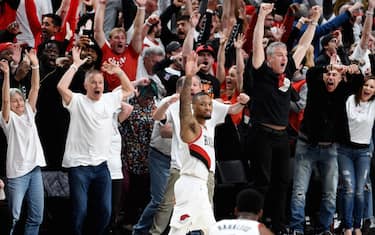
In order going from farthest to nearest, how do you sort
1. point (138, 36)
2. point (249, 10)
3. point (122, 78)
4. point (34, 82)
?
point (249, 10) → point (138, 36) → point (122, 78) → point (34, 82)

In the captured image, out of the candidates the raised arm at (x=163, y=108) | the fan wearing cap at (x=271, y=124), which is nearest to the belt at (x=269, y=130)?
the fan wearing cap at (x=271, y=124)

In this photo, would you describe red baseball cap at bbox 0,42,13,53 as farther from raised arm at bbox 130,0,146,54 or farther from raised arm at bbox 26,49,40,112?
raised arm at bbox 130,0,146,54

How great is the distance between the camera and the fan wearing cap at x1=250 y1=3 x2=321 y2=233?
1488 cm

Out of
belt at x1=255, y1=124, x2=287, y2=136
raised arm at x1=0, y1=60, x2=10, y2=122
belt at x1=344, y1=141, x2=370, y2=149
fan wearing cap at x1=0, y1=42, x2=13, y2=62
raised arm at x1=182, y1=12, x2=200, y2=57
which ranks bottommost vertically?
belt at x1=344, y1=141, x2=370, y2=149

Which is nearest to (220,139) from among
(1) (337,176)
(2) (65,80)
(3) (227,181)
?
(3) (227,181)

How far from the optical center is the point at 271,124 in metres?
14.9

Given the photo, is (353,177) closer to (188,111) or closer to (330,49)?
(330,49)

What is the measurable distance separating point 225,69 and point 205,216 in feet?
14.5

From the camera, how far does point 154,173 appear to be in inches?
575

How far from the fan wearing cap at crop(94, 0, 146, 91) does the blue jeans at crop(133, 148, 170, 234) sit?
51.6 inches

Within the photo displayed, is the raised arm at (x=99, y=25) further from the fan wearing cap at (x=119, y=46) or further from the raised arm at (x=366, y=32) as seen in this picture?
the raised arm at (x=366, y=32)

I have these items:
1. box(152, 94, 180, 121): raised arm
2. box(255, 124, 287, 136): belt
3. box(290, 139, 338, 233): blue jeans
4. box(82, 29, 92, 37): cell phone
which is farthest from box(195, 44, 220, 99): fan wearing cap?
box(82, 29, 92, 37): cell phone

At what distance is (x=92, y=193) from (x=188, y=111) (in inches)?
73.1

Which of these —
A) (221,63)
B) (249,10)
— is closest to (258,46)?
(221,63)
